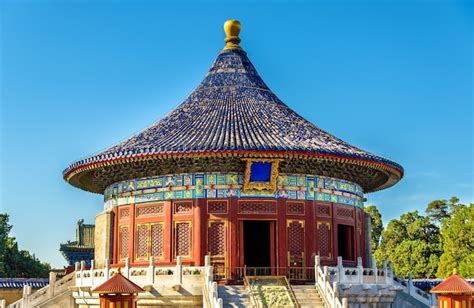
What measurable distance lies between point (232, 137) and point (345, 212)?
5360 millimetres

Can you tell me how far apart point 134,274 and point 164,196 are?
10.8ft

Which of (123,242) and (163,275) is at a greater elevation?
(123,242)

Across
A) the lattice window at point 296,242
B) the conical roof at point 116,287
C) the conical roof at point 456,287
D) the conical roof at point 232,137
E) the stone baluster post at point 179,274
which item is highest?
the conical roof at point 232,137

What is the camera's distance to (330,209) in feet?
93.7

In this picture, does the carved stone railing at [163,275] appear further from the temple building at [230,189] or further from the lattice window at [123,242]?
the lattice window at [123,242]

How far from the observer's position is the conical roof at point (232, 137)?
26.6 metres

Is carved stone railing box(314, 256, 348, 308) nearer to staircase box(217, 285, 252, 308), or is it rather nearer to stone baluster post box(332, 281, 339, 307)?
stone baluster post box(332, 281, 339, 307)

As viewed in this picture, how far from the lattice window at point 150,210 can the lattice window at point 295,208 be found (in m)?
4.45

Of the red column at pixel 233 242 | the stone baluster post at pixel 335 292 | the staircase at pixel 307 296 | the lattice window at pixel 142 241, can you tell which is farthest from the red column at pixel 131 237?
the stone baluster post at pixel 335 292

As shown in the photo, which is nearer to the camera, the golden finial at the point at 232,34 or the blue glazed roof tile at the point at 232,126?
the blue glazed roof tile at the point at 232,126

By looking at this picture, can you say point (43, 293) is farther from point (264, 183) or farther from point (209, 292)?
point (264, 183)

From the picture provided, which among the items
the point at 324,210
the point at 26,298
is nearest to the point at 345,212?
the point at 324,210

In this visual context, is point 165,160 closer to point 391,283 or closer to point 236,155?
point 236,155

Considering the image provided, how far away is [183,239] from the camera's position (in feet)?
89.9
